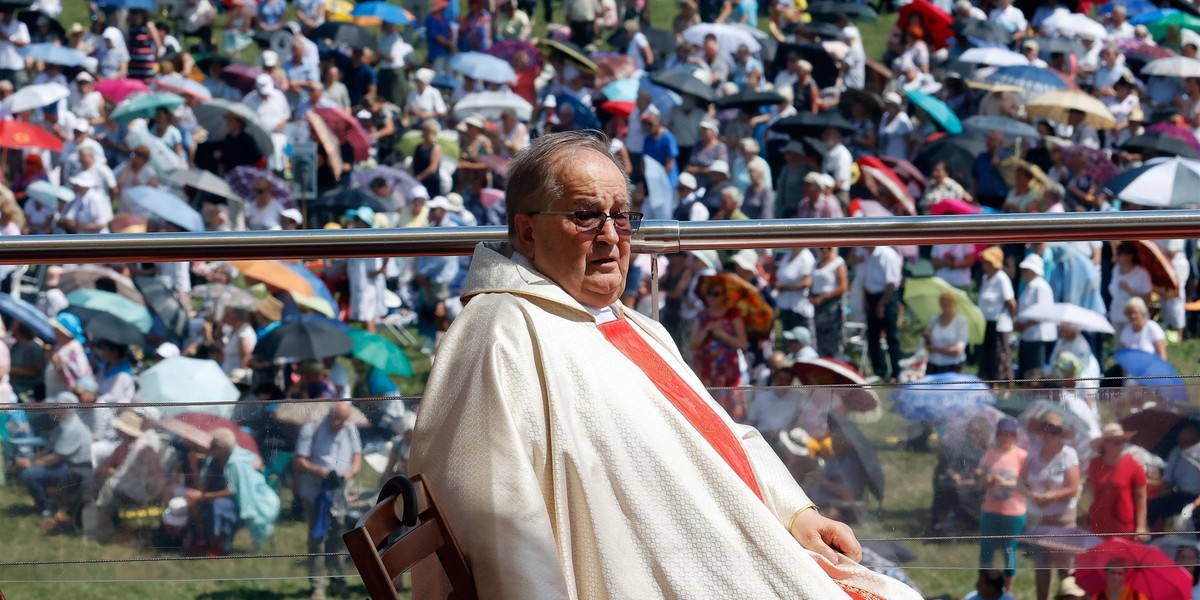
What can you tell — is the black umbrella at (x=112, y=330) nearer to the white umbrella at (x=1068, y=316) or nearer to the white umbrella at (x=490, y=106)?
the white umbrella at (x=1068, y=316)

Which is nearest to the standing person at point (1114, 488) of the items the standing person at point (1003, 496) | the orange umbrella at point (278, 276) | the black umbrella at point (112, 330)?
the standing person at point (1003, 496)

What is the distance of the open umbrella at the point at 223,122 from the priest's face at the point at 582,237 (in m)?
13.6

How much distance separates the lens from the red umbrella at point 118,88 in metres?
17.1

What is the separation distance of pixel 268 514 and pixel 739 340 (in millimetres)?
7428

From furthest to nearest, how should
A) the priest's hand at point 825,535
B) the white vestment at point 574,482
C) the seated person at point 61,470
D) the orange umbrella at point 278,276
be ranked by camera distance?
the orange umbrella at point 278,276 → the seated person at point 61,470 → the priest's hand at point 825,535 → the white vestment at point 574,482

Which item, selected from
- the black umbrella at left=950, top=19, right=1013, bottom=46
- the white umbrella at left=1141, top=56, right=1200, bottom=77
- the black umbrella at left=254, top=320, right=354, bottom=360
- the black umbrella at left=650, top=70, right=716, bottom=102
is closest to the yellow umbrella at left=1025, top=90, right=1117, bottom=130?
the white umbrella at left=1141, top=56, right=1200, bottom=77

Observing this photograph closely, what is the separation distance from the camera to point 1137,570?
428 centimetres

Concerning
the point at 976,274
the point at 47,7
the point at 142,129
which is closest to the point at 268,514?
the point at 976,274

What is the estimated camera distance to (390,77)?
19.0 m

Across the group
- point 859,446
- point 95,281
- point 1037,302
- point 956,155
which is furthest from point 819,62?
point 859,446

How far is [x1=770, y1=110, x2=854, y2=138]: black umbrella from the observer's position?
15.5 m

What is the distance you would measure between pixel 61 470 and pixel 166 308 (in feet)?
27.1

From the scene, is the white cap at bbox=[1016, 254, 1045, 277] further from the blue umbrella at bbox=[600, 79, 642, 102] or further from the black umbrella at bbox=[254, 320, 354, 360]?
the blue umbrella at bbox=[600, 79, 642, 102]

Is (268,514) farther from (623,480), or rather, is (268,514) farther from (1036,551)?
(1036,551)
